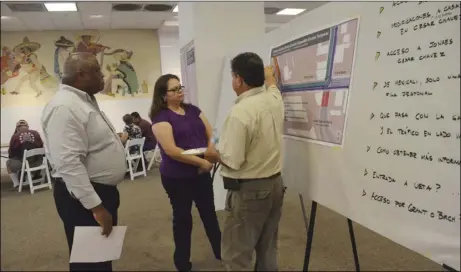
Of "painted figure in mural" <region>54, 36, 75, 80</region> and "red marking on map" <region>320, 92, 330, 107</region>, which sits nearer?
"red marking on map" <region>320, 92, 330, 107</region>

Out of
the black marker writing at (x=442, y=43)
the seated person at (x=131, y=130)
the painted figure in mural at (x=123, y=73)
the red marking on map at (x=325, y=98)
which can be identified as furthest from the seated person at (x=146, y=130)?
the black marker writing at (x=442, y=43)

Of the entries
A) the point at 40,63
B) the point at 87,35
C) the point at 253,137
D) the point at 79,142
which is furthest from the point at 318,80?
the point at 40,63

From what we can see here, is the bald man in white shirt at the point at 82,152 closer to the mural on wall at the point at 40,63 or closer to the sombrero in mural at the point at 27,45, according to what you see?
the mural on wall at the point at 40,63

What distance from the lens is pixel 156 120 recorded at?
185cm

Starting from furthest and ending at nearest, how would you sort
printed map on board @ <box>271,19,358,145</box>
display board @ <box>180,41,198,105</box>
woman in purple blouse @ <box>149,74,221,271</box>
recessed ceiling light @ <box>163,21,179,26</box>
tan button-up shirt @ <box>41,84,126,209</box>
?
1. display board @ <box>180,41,198,105</box>
2. recessed ceiling light @ <box>163,21,179,26</box>
3. woman in purple blouse @ <box>149,74,221,271</box>
4. printed map on board @ <box>271,19,358,145</box>
5. tan button-up shirt @ <box>41,84,126,209</box>

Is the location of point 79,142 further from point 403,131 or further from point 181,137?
point 403,131

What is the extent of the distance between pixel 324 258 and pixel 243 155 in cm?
119

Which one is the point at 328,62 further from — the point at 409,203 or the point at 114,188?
the point at 114,188

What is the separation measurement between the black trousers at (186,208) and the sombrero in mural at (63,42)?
93cm

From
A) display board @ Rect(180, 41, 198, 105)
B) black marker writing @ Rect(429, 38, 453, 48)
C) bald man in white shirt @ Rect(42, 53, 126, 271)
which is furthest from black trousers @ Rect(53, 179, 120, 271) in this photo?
display board @ Rect(180, 41, 198, 105)

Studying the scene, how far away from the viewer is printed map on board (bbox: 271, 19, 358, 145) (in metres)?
1.38

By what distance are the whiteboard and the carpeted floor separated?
2.10 feet

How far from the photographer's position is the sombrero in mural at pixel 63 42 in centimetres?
198

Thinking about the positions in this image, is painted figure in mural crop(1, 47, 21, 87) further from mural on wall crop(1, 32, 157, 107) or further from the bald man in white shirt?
the bald man in white shirt
